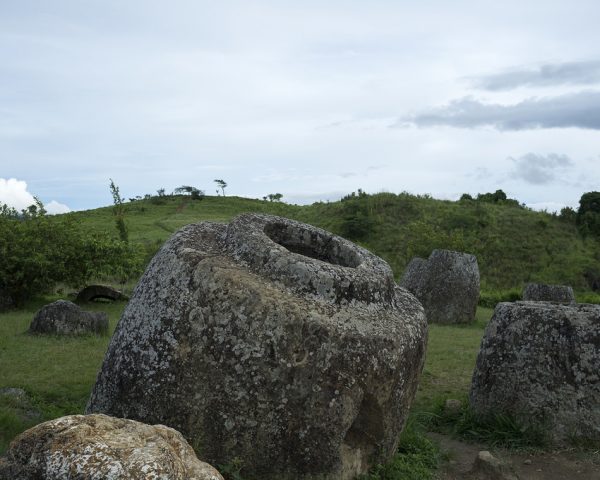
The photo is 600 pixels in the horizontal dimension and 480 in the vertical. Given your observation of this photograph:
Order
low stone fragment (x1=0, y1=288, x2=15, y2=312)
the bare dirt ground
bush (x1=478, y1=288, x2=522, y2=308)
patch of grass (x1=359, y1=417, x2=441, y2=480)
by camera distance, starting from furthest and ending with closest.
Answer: bush (x1=478, y1=288, x2=522, y2=308), low stone fragment (x1=0, y1=288, x2=15, y2=312), the bare dirt ground, patch of grass (x1=359, y1=417, x2=441, y2=480)

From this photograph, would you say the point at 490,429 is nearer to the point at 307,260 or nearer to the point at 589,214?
the point at 307,260

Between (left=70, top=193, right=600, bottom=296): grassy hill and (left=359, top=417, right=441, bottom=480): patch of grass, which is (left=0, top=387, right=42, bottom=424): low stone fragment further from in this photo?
(left=70, top=193, right=600, bottom=296): grassy hill

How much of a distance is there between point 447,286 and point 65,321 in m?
10.8

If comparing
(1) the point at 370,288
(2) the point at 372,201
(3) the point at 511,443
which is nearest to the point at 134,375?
(1) the point at 370,288

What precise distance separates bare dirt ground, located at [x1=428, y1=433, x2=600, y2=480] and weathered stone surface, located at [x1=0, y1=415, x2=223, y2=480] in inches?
160

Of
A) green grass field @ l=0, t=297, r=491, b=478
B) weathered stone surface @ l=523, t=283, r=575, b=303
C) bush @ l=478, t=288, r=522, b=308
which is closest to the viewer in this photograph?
green grass field @ l=0, t=297, r=491, b=478

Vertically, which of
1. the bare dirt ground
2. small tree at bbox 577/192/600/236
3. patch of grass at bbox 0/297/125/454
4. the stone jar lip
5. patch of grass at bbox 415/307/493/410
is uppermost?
small tree at bbox 577/192/600/236

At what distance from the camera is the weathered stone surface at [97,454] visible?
11.0ft

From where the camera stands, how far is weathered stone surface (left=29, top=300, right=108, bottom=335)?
523 inches

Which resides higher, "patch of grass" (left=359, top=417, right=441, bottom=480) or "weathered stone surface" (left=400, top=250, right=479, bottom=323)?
"weathered stone surface" (left=400, top=250, right=479, bottom=323)

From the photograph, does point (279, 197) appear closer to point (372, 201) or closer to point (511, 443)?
point (372, 201)

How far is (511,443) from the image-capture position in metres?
8.05

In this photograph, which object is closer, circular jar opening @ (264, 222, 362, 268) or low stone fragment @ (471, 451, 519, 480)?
low stone fragment @ (471, 451, 519, 480)

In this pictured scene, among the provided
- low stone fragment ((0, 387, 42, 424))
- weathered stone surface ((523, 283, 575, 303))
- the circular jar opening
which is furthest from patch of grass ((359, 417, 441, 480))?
weathered stone surface ((523, 283, 575, 303))
